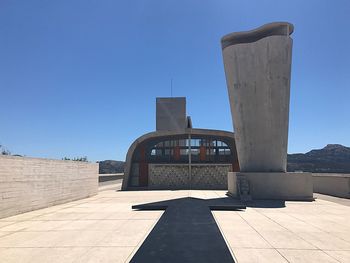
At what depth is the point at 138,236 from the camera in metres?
8.98

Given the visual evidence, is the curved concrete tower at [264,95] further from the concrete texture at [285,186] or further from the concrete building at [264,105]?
the concrete texture at [285,186]

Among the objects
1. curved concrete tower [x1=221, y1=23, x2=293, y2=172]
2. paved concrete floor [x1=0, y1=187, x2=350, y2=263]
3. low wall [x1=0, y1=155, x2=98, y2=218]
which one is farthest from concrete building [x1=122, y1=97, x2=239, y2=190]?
paved concrete floor [x1=0, y1=187, x2=350, y2=263]

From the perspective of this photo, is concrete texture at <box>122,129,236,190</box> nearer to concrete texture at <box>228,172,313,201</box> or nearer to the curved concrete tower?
the curved concrete tower

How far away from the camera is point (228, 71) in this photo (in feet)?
73.3

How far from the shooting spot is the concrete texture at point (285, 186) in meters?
19.7

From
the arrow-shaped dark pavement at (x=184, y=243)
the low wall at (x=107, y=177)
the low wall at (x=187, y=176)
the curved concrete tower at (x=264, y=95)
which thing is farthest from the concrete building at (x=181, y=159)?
the arrow-shaped dark pavement at (x=184, y=243)

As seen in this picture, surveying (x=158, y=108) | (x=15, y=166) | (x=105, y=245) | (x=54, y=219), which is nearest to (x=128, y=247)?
(x=105, y=245)

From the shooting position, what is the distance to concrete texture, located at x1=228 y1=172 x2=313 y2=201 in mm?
19656

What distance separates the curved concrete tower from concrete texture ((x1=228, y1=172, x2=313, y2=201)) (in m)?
1.10

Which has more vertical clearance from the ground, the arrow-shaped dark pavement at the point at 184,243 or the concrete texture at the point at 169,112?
the concrete texture at the point at 169,112

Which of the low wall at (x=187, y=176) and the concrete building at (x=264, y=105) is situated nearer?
the concrete building at (x=264, y=105)

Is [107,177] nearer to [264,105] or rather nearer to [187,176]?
[187,176]

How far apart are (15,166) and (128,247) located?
928 centimetres

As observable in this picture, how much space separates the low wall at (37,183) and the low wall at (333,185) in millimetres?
19957
